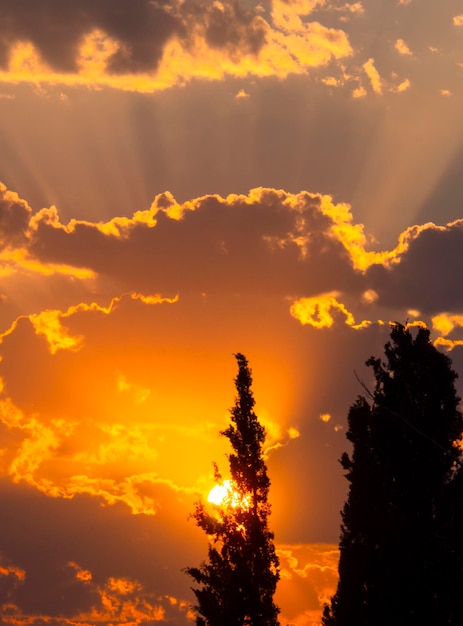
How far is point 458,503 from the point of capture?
98.2 ft

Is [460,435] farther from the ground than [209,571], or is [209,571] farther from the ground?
[460,435]

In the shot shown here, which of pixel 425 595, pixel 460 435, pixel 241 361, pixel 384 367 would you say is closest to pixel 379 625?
pixel 425 595

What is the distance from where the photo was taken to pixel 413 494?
31.3m

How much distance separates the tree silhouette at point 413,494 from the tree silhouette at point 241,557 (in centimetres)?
601

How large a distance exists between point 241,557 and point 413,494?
1274 cm

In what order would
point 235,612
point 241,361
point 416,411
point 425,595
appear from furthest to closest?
point 241,361, point 235,612, point 416,411, point 425,595

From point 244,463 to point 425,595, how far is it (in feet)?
49.2

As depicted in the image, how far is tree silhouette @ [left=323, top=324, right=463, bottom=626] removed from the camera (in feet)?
97.7

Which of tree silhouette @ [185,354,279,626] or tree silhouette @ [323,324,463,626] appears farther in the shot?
tree silhouette @ [185,354,279,626]

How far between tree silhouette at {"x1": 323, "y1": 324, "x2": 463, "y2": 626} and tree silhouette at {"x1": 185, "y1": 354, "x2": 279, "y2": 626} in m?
6.01

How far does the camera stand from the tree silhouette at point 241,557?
39781 millimetres

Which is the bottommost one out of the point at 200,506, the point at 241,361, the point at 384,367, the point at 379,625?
the point at 379,625

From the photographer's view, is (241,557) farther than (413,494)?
Yes

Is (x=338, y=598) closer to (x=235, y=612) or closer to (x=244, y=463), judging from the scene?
(x=235, y=612)
